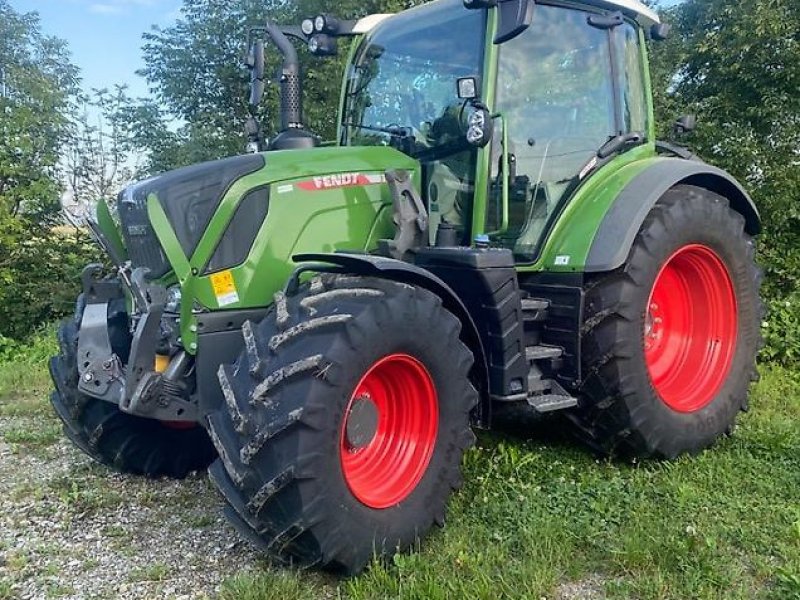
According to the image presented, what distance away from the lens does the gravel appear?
2992 mm

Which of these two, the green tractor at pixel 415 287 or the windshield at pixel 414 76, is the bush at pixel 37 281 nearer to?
the green tractor at pixel 415 287

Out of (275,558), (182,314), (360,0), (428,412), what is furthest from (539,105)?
(360,0)

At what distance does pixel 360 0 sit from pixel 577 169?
7621 millimetres

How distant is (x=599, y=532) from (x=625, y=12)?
3.05 metres

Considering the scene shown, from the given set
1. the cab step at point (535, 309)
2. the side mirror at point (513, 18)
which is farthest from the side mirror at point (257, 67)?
the cab step at point (535, 309)

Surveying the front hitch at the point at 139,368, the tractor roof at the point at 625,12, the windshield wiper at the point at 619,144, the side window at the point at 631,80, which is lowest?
the front hitch at the point at 139,368

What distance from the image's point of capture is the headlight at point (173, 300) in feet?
11.0

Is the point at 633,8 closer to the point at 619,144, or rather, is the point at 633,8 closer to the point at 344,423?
the point at 619,144

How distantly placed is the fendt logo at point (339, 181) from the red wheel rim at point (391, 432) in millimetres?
966

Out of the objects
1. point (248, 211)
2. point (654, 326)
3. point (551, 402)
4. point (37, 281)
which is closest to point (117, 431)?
point (248, 211)

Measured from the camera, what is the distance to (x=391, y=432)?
3.32m

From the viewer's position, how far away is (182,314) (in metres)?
3.30

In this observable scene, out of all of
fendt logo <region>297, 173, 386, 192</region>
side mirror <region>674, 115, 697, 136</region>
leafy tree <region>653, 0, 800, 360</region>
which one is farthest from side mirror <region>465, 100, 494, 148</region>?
leafy tree <region>653, 0, 800, 360</region>

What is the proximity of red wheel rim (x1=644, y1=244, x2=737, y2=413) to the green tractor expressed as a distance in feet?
0.04
